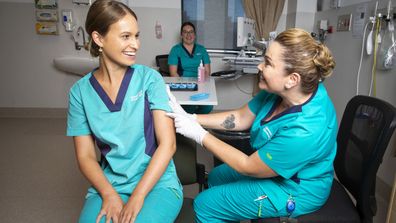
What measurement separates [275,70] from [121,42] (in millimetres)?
576

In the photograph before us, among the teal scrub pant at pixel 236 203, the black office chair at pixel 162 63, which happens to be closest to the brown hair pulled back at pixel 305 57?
the teal scrub pant at pixel 236 203

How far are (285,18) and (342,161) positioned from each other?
3.02 metres

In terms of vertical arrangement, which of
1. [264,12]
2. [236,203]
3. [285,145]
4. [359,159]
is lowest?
[236,203]

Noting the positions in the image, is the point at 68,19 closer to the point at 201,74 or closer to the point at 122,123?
the point at 201,74

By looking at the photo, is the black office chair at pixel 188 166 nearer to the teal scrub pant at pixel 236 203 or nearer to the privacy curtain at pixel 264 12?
the teal scrub pant at pixel 236 203

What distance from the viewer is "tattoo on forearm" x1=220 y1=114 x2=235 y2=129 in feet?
4.61

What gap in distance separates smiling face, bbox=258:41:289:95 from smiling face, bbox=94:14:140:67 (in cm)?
50

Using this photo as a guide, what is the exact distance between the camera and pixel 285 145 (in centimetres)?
93

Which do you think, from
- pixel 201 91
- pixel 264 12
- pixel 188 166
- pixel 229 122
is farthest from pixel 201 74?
pixel 264 12

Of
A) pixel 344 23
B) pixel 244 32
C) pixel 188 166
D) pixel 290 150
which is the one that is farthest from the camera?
pixel 244 32

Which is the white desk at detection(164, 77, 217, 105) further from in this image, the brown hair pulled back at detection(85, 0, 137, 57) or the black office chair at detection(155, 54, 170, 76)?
the black office chair at detection(155, 54, 170, 76)

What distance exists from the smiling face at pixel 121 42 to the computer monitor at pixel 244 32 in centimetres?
177

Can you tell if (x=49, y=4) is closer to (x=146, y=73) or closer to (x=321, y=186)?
(x=146, y=73)

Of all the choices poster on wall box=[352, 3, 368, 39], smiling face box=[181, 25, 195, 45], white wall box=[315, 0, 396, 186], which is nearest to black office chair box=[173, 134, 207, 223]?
white wall box=[315, 0, 396, 186]
